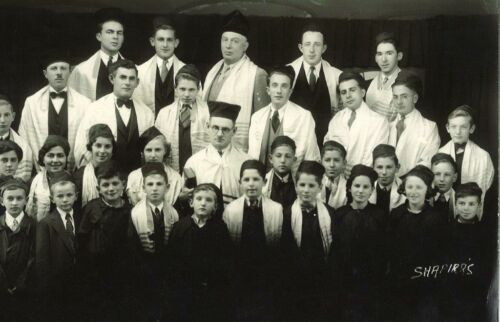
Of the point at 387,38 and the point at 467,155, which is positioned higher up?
the point at 387,38

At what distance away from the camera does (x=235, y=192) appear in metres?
4.34

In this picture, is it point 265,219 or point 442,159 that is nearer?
point 265,219

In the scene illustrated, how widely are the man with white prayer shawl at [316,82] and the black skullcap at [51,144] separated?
151 cm

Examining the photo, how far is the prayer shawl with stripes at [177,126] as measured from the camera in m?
4.37

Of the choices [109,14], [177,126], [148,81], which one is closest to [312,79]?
[177,126]

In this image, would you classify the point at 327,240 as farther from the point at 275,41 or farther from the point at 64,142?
the point at 64,142

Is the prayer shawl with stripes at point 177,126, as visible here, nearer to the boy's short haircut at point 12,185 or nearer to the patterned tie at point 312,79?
the patterned tie at point 312,79

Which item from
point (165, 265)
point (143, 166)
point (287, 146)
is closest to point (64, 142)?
point (143, 166)

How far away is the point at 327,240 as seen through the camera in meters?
4.34

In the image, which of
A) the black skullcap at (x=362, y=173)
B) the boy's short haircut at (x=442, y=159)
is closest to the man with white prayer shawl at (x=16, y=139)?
the black skullcap at (x=362, y=173)

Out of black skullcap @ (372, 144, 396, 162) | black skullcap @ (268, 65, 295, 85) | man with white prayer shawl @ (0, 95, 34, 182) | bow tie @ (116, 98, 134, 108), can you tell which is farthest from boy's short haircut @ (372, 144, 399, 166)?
man with white prayer shawl @ (0, 95, 34, 182)

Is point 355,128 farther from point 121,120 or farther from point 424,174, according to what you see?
point 121,120

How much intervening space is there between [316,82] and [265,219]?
3.19 ft

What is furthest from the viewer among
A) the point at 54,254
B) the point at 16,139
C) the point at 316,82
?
the point at 316,82
